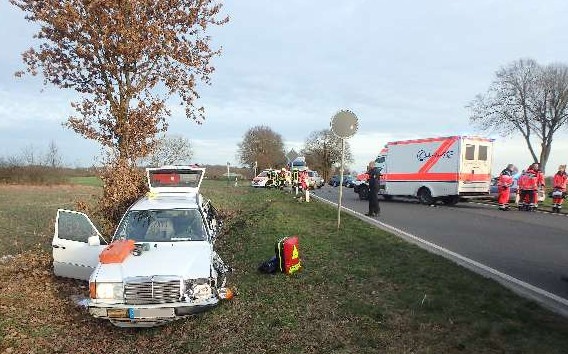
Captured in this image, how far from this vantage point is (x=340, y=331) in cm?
564

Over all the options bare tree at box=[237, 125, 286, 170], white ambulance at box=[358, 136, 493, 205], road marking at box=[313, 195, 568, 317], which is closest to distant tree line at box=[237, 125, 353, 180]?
bare tree at box=[237, 125, 286, 170]

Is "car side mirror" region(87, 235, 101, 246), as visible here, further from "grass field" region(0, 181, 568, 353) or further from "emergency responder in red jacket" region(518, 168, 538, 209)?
"emergency responder in red jacket" region(518, 168, 538, 209)

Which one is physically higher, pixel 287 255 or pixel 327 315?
pixel 287 255

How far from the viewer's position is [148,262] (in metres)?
6.55

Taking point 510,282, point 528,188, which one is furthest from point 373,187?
point 510,282

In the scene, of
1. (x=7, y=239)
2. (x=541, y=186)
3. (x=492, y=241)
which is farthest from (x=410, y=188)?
(x=7, y=239)

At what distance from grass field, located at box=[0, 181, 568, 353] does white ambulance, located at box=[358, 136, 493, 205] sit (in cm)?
1259

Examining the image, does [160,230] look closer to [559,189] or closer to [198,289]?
[198,289]

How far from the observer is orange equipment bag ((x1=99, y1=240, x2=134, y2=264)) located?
6.57 meters

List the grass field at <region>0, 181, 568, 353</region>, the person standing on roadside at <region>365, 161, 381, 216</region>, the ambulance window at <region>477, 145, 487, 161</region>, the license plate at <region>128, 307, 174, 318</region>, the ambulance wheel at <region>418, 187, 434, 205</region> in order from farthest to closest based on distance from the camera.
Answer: the ambulance wheel at <region>418, 187, 434, 205</region>
the ambulance window at <region>477, 145, 487, 161</region>
the person standing on roadside at <region>365, 161, 381, 216</region>
the license plate at <region>128, 307, 174, 318</region>
the grass field at <region>0, 181, 568, 353</region>

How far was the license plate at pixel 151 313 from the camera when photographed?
19.4 ft

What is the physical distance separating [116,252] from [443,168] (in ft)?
57.6

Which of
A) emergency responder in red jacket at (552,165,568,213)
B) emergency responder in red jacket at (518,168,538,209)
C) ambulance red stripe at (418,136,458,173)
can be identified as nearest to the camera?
emergency responder in red jacket at (552,165,568,213)

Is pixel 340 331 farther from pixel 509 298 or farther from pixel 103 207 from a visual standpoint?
pixel 103 207
